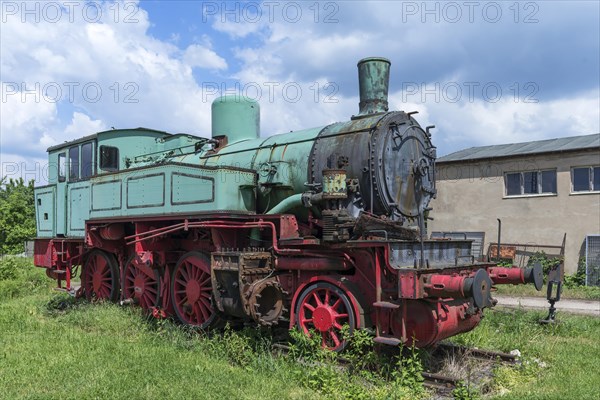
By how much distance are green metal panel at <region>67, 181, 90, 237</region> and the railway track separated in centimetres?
574

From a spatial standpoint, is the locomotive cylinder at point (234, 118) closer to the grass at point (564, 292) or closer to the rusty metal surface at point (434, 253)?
the rusty metal surface at point (434, 253)

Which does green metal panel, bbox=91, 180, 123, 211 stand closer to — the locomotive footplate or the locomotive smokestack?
the locomotive footplate

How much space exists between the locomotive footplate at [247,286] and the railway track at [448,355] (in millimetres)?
556

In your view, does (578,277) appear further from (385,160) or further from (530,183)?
(385,160)

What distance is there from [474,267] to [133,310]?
5685 millimetres

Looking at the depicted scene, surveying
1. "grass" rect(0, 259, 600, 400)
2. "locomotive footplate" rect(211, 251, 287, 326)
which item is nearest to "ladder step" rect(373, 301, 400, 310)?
"grass" rect(0, 259, 600, 400)

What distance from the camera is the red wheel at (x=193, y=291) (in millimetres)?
8016

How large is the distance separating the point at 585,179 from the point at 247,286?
14114mm

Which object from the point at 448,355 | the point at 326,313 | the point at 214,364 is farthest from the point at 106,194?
the point at 448,355

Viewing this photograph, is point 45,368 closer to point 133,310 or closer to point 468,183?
point 133,310

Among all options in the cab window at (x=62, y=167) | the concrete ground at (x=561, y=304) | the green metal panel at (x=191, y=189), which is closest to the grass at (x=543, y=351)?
the concrete ground at (x=561, y=304)

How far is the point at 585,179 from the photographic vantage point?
55.5ft

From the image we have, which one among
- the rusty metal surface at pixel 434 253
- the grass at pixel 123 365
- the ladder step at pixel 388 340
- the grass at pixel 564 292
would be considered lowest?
the grass at pixel 564 292

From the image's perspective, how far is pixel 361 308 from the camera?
243 inches
